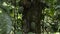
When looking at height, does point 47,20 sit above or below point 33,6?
below

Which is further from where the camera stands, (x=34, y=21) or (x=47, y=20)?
(x=47, y=20)

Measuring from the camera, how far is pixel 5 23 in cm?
109

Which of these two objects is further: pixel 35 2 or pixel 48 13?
pixel 48 13

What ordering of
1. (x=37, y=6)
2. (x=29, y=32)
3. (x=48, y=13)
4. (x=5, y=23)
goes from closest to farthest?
(x=5, y=23), (x=29, y=32), (x=37, y=6), (x=48, y=13)

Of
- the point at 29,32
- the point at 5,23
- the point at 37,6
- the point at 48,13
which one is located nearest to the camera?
the point at 5,23

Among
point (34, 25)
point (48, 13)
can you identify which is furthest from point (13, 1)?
point (48, 13)

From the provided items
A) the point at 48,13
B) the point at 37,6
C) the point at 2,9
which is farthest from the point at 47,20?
the point at 2,9

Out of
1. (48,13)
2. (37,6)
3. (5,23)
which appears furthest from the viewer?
(48,13)

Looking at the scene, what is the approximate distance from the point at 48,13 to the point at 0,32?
0.90m

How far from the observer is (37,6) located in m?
1.55

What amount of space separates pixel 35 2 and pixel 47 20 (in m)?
0.52

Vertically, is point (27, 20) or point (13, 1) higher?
point (13, 1)

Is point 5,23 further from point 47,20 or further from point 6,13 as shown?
point 47,20

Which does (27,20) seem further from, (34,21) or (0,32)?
(0,32)
